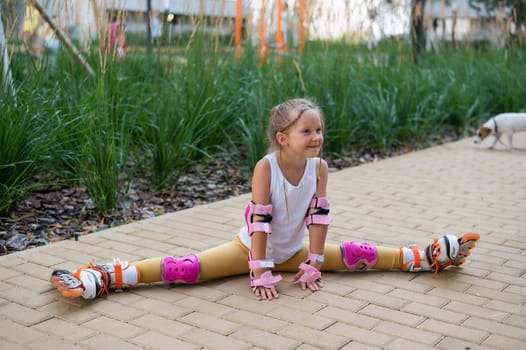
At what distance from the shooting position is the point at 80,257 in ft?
12.2

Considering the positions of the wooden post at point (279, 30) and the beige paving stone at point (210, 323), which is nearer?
the beige paving stone at point (210, 323)

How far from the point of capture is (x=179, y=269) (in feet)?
10.6

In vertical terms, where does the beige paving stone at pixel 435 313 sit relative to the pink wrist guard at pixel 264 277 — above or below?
below

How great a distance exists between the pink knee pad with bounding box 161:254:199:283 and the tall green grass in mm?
1348

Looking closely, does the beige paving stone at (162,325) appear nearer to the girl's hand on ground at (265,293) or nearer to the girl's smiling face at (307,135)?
the girl's hand on ground at (265,293)

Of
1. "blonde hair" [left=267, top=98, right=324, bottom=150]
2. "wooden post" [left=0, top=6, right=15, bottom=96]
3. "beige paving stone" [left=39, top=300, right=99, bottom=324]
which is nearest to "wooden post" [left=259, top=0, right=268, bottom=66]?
"wooden post" [left=0, top=6, right=15, bottom=96]

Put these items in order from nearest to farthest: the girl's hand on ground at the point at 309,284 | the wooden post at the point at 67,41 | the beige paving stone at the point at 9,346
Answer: the beige paving stone at the point at 9,346, the girl's hand on ground at the point at 309,284, the wooden post at the point at 67,41

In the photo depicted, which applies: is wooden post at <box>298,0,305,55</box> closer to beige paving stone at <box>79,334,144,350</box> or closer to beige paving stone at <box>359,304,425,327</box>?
beige paving stone at <box>359,304,425,327</box>

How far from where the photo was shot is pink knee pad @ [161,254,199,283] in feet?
10.6

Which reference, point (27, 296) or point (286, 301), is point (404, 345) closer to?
point (286, 301)

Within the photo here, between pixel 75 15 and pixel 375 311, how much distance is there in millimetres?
3619

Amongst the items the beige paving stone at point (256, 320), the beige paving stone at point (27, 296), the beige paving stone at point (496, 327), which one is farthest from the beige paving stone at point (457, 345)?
the beige paving stone at point (27, 296)

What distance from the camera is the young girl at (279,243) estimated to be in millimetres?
3156

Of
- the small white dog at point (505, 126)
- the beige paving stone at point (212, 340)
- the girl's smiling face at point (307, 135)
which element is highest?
the girl's smiling face at point (307, 135)
